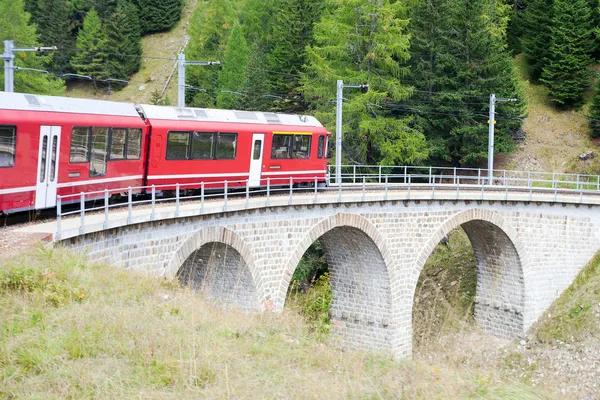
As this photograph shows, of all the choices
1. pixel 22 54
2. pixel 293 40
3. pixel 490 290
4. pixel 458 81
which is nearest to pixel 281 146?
pixel 490 290

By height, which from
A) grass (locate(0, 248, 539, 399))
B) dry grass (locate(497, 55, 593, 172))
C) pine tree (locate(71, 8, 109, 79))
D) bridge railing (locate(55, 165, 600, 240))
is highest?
pine tree (locate(71, 8, 109, 79))

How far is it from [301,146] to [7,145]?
1143cm

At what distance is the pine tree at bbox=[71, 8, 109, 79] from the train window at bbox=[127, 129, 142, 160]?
54066mm

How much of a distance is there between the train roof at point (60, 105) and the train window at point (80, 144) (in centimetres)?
47

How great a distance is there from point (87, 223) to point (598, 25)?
149 feet

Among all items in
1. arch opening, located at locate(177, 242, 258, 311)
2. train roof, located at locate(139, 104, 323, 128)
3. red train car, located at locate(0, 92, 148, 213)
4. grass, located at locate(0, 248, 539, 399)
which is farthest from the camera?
train roof, located at locate(139, 104, 323, 128)

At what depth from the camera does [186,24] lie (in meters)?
83.1

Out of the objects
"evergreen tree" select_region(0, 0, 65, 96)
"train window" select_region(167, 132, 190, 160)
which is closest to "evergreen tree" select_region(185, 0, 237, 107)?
"evergreen tree" select_region(0, 0, 65, 96)

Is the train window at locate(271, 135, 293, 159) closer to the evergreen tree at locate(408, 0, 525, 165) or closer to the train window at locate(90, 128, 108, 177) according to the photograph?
the train window at locate(90, 128, 108, 177)

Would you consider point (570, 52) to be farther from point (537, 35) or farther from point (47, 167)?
point (47, 167)

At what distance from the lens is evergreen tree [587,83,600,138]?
4347cm

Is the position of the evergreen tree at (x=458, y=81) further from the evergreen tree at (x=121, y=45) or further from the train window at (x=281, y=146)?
the evergreen tree at (x=121, y=45)

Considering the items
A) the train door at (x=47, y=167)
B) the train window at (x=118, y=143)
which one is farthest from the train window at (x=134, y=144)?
the train door at (x=47, y=167)

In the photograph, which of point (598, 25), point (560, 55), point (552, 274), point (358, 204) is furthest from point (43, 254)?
point (598, 25)
